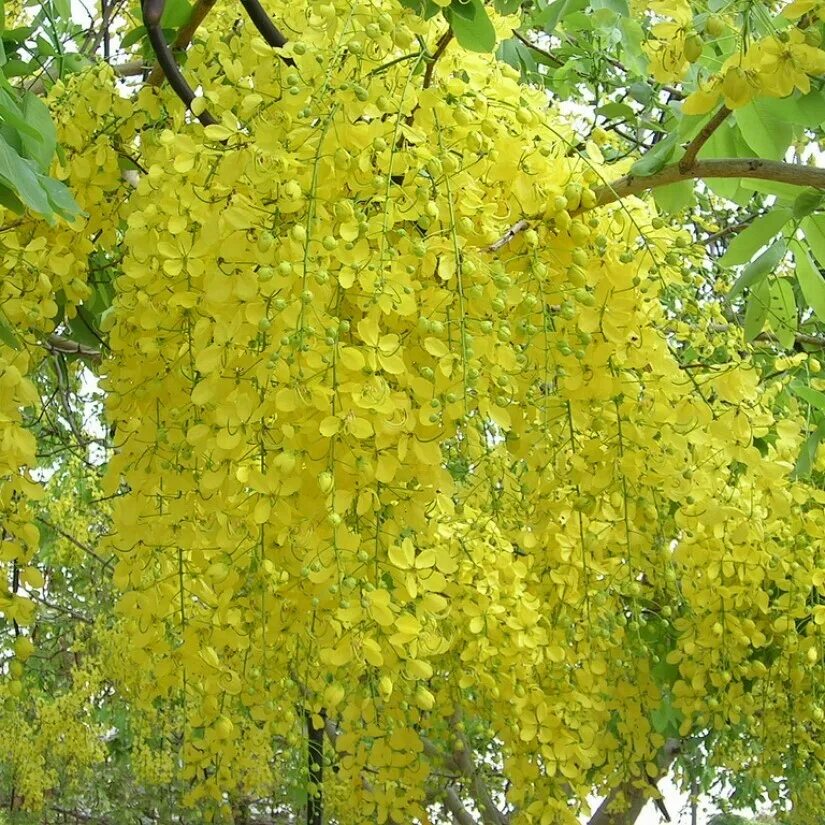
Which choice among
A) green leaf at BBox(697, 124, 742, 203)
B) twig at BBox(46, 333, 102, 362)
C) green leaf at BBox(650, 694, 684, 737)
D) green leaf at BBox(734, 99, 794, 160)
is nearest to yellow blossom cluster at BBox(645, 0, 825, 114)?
green leaf at BBox(734, 99, 794, 160)

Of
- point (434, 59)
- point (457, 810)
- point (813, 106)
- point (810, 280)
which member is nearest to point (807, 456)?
point (810, 280)

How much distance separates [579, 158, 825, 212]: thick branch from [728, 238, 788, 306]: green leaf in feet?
0.84

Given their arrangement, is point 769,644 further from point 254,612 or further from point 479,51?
point 479,51

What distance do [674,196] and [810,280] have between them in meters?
0.22

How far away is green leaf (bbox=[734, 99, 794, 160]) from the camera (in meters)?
1.13

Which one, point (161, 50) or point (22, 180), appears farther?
point (161, 50)

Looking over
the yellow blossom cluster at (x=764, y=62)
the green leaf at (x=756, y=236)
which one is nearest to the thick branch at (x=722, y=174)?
the yellow blossom cluster at (x=764, y=62)

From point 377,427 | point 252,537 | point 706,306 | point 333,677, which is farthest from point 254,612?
point 706,306

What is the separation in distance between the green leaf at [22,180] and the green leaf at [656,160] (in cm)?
58

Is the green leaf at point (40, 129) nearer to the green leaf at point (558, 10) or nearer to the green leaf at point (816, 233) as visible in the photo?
the green leaf at point (558, 10)

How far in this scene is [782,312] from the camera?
1530 millimetres

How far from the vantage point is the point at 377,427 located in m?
0.96

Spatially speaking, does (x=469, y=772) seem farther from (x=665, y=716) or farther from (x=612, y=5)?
(x=612, y=5)

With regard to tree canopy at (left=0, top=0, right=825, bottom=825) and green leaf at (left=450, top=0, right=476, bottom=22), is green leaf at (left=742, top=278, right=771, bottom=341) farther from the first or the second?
green leaf at (left=450, top=0, right=476, bottom=22)
